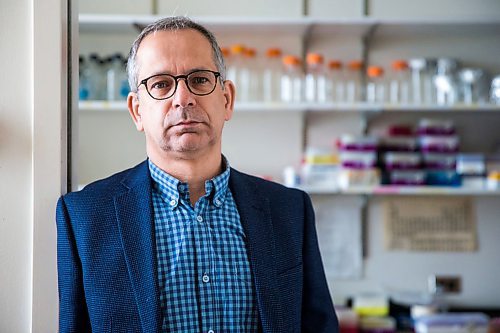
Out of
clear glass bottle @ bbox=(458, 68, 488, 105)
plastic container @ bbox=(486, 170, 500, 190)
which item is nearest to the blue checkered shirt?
plastic container @ bbox=(486, 170, 500, 190)

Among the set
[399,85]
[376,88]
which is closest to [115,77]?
[376,88]

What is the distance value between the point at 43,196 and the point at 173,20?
1.35ft

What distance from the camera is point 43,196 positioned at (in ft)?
3.93

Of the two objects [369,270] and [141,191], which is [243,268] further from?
[369,270]

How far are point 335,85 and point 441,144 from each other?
56 cm

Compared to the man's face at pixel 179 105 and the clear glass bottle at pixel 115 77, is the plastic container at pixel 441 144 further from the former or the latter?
the man's face at pixel 179 105

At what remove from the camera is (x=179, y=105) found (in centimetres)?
116

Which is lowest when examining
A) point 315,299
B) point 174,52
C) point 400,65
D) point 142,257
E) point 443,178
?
point 315,299

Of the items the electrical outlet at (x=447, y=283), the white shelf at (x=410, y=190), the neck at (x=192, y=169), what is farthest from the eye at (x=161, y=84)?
the electrical outlet at (x=447, y=283)

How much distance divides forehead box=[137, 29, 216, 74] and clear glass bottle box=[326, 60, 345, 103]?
189cm

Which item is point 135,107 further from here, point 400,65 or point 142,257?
point 400,65

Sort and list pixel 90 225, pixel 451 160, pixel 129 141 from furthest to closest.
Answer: pixel 129 141 < pixel 451 160 < pixel 90 225

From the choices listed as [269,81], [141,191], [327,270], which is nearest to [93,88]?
[269,81]

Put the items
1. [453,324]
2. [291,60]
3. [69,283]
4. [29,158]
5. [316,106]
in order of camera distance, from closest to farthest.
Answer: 1. [69,283]
2. [29,158]
3. [453,324]
4. [316,106]
5. [291,60]
